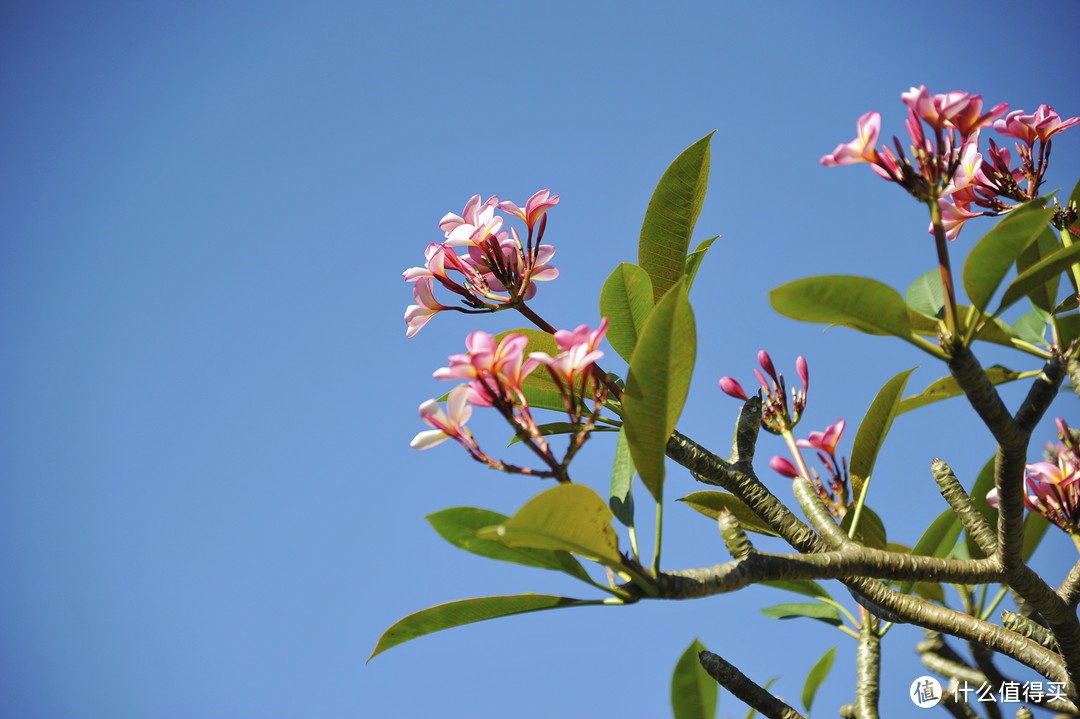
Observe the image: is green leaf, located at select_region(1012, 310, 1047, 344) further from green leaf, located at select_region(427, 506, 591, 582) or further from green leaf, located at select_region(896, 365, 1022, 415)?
green leaf, located at select_region(427, 506, 591, 582)

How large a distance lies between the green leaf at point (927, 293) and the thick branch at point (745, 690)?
825mm

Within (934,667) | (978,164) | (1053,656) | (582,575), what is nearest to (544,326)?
(582,575)

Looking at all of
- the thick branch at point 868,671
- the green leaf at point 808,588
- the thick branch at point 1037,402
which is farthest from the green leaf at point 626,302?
the thick branch at point 868,671

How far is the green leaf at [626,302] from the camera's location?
3.59ft

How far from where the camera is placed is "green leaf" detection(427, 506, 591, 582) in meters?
0.89

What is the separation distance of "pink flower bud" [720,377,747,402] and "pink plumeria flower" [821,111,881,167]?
0.64m

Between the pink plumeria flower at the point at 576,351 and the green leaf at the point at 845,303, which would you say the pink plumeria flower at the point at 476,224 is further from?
the green leaf at the point at 845,303

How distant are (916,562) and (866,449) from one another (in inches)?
14.2

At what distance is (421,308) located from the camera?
51.0 inches

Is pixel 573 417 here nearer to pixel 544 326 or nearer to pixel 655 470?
pixel 655 470

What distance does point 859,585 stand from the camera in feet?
3.70

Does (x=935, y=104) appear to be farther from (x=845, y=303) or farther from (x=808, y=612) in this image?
(x=808, y=612)

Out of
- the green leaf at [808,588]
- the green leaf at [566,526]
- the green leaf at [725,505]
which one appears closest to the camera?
the green leaf at [566,526]

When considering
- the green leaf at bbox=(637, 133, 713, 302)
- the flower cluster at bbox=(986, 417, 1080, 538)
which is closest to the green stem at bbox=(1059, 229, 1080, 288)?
the flower cluster at bbox=(986, 417, 1080, 538)
